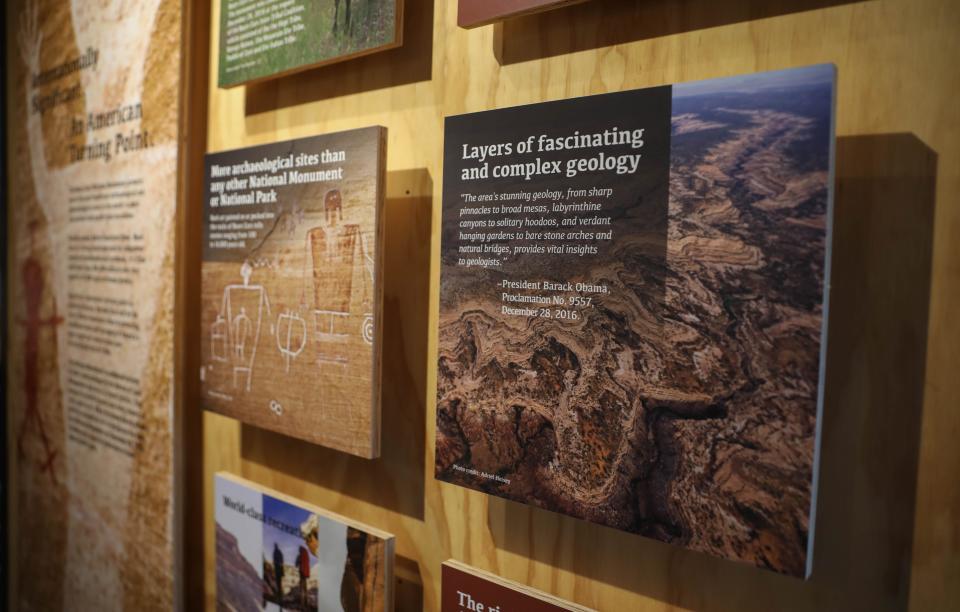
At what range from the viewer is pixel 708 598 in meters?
0.88

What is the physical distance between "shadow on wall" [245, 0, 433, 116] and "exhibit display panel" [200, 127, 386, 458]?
0.14 meters

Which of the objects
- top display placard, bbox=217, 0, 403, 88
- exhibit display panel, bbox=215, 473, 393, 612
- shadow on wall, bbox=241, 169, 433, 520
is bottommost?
exhibit display panel, bbox=215, 473, 393, 612

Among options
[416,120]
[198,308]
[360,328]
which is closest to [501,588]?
[360,328]

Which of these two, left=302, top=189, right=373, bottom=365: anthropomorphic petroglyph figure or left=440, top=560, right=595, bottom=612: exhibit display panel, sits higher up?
left=302, top=189, right=373, bottom=365: anthropomorphic petroglyph figure

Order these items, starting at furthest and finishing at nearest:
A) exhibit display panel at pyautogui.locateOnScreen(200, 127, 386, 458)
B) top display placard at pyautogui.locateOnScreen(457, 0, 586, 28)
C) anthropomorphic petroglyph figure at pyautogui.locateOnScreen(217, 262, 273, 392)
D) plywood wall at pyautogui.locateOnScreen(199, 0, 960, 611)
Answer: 1. anthropomorphic petroglyph figure at pyautogui.locateOnScreen(217, 262, 273, 392)
2. exhibit display panel at pyautogui.locateOnScreen(200, 127, 386, 458)
3. top display placard at pyautogui.locateOnScreen(457, 0, 586, 28)
4. plywood wall at pyautogui.locateOnScreen(199, 0, 960, 611)

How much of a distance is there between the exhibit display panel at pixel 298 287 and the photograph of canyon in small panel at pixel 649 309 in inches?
6.7

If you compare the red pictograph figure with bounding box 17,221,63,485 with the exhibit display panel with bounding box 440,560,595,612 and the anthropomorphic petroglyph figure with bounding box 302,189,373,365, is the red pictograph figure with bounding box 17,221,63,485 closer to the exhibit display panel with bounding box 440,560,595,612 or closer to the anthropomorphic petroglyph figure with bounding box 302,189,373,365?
the anthropomorphic petroglyph figure with bounding box 302,189,373,365

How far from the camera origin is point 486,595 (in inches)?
41.2

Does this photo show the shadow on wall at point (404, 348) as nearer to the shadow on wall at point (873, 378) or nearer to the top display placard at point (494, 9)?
the top display placard at point (494, 9)

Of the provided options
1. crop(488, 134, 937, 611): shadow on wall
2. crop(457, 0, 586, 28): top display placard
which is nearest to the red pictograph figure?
crop(457, 0, 586, 28): top display placard

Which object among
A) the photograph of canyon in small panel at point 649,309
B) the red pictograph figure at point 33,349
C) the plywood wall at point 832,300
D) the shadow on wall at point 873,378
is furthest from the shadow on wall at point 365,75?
the red pictograph figure at point 33,349

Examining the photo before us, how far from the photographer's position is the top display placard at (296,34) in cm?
117

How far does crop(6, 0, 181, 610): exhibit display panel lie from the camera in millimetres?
1622

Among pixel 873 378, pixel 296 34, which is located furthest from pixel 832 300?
pixel 296 34
